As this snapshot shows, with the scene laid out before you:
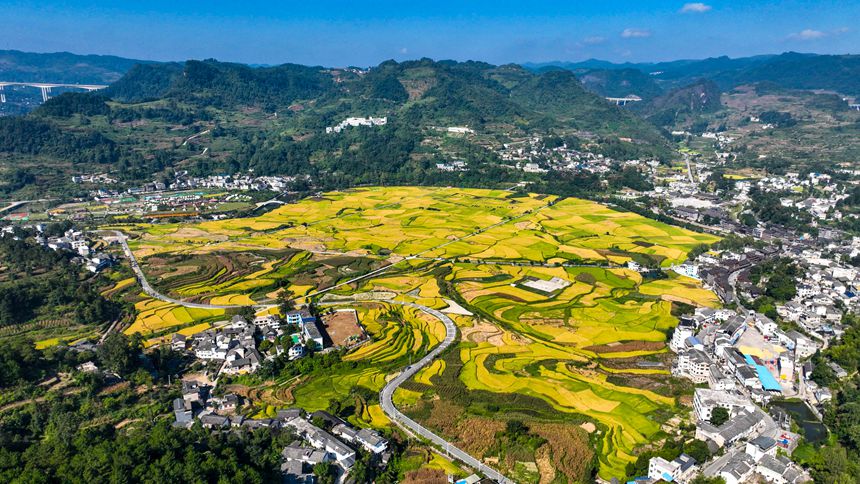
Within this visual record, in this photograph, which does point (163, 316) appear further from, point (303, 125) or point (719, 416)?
point (303, 125)

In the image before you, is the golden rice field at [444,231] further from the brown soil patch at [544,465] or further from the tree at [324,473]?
the tree at [324,473]

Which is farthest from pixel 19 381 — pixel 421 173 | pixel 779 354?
pixel 421 173

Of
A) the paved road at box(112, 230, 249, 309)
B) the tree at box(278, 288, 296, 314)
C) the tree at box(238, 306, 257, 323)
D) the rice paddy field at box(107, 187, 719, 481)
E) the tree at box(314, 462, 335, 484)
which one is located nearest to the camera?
the tree at box(314, 462, 335, 484)

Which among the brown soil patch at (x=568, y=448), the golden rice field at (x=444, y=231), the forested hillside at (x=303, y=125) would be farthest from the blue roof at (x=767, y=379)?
the forested hillside at (x=303, y=125)

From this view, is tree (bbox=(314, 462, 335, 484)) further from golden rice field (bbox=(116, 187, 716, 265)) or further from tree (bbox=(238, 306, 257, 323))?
golden rice field (bbox=(116, 187, 716, 265))

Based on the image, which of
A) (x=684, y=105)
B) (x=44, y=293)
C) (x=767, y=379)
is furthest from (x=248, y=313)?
(x=684, y=105)

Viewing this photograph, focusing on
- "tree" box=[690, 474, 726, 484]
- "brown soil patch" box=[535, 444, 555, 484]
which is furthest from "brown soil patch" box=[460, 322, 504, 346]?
"tree" box=[690, 474, 726, 484]

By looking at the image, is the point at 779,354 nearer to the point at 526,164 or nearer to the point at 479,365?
the point at 479,365
